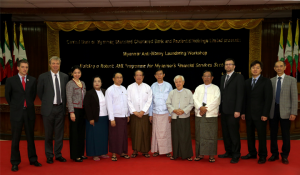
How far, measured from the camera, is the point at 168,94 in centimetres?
360

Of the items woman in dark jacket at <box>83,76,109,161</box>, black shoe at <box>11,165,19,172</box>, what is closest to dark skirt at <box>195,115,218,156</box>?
woman in dark jacket at <box>83,76,109,161</box>

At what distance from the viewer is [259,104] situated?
10.8 feet

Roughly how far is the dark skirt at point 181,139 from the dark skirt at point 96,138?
3.61 ft

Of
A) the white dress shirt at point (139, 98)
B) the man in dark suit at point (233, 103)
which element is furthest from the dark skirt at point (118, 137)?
the man in dark suit at point (233, 103)

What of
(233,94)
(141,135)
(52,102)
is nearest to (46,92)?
(52,102)

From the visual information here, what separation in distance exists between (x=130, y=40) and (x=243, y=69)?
169 inches

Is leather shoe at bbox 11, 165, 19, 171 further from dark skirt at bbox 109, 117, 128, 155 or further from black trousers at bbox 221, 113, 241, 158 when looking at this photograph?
black trousers at bbox 221, 113, 241, 158

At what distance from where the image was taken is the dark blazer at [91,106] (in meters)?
3.39

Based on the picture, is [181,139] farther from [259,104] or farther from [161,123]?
[259,104]

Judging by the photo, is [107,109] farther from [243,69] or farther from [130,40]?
[243,69]

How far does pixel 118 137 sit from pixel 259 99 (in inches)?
86.0

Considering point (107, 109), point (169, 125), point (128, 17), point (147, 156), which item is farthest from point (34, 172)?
point (128, 17)

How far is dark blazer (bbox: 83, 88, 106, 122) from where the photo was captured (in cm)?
339

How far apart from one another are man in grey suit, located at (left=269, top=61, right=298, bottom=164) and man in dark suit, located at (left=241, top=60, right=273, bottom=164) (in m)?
0.18
